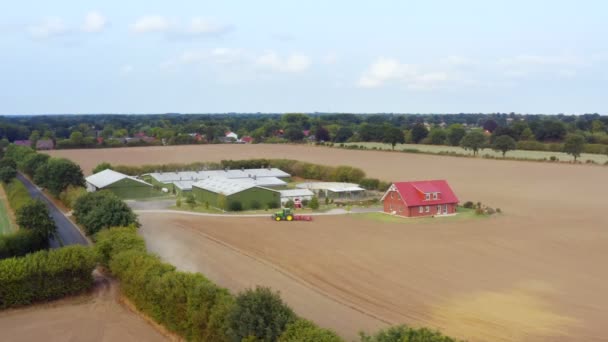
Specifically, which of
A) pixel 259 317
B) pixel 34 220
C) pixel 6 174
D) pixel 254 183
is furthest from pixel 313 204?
pixel 6 174

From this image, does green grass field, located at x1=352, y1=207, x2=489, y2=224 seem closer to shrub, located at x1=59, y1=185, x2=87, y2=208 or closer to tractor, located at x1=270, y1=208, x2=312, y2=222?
tractor, located at x1=270, y1=208, x2=312, y2=222

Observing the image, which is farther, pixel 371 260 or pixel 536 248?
pixel 536 248

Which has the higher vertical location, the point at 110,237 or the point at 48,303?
the point at 110,237

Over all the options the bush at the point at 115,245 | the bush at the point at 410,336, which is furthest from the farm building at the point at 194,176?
the bush at the point at 410,336

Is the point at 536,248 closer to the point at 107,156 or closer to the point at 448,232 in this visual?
the point at 448,232

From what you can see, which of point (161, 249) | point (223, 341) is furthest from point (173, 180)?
point (223, 341)

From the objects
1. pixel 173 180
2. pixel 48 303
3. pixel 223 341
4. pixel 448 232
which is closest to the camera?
pixel 223 341

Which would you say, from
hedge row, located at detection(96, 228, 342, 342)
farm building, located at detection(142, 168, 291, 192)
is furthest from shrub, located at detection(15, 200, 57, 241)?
farm building, located at detection(142, 168, 291, 192)
